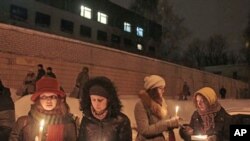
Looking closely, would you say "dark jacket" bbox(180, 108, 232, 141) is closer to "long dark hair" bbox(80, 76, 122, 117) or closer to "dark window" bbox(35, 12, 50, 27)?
"long dark hair" bbox(80, 76, 122, 117)

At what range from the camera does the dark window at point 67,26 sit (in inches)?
1740

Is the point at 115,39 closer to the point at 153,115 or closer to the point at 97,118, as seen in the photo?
the point at 153,115

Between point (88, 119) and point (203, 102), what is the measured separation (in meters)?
1.46

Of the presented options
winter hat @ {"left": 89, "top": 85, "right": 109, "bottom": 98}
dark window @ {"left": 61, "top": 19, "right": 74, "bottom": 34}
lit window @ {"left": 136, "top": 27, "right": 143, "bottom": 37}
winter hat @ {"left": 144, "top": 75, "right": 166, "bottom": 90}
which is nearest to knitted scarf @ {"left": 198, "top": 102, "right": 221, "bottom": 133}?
winter hat @ {"left": 144, "top": 75, "right": 166, "bottom": 90}

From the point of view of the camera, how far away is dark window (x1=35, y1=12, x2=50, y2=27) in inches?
1580

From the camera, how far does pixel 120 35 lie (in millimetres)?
56406

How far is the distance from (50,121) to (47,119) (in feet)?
0.10

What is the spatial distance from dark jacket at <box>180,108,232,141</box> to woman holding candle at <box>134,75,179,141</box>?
30 cm

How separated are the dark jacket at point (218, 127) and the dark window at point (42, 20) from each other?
119ft

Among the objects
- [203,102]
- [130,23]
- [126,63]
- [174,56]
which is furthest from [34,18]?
[203,102]

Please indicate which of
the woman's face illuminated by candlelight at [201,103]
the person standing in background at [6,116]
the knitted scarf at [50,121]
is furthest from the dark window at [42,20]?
the knitted scarf at [50,121]

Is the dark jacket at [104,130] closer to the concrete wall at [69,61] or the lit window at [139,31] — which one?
the concrete wall at [69,61]

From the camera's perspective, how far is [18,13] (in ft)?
122

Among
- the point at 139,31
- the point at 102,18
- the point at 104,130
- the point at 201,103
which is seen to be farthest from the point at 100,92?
the point at 139,31
